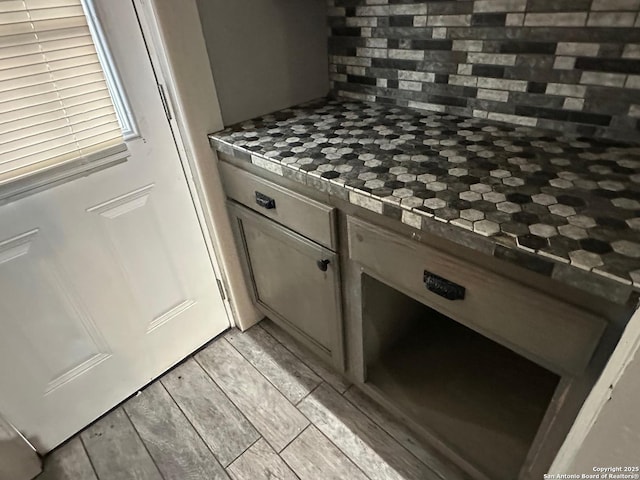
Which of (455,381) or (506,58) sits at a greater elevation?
(506,58)

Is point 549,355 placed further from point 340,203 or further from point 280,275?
point 280,275

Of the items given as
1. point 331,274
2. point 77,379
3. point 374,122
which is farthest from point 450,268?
point 77,379

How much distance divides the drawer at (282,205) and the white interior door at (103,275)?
207 mm

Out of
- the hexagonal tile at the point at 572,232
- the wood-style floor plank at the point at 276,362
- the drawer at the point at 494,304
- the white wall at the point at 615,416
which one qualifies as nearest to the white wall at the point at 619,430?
the white wall at the point at 615,416

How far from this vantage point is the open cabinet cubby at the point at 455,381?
1058 mm

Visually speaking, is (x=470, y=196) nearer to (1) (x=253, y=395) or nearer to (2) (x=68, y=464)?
(1) (x=253, y=395)

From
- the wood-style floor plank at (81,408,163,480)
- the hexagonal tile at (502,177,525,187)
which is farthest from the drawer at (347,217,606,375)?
the wood-style floor plank at (81,408,163,480)

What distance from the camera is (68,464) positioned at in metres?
1.32

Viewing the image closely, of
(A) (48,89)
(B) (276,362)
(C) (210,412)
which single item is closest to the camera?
(A) (48,89)

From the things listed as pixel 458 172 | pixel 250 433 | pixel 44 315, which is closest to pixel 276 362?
pixel 250 433

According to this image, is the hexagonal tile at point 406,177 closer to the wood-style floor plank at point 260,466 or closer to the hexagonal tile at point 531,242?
the hexagonal tile at point 531,242

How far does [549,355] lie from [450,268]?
235 mm

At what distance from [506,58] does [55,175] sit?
1266mm

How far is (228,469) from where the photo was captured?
1.25 m
